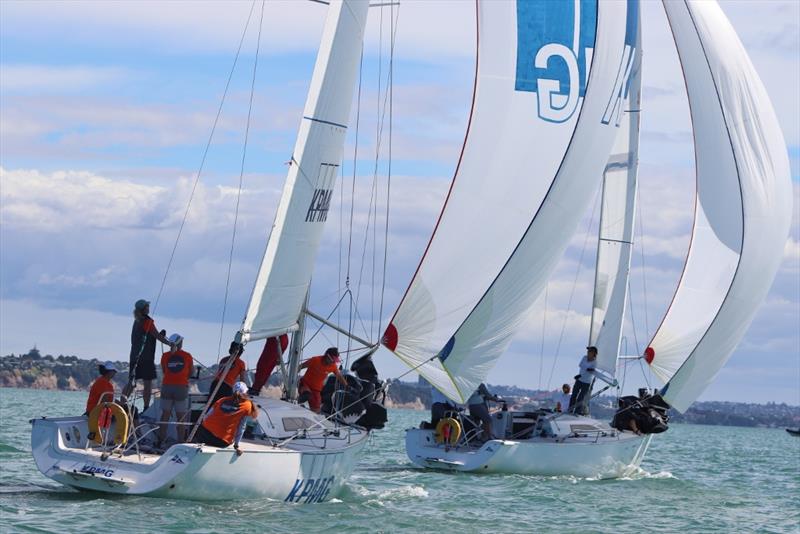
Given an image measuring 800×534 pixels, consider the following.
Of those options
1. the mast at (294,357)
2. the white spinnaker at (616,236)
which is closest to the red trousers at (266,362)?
the mast at (294,357)

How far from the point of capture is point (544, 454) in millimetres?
23594

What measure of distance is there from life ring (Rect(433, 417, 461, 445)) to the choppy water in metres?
0.64

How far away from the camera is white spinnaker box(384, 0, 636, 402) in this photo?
1984 centimetres

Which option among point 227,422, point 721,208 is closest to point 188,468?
point 227,422

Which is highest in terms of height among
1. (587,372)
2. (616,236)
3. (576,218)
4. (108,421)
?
(616,236)

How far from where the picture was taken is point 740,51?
1074 inches

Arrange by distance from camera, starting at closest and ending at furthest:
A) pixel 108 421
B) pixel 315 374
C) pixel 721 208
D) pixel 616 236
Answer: pixel 108 421
pixel 315 374
pixel 721 208
pixel 616 236

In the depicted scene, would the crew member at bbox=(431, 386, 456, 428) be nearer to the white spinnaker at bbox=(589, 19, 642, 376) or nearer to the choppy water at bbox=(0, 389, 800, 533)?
the choppy water at bbox=(0, 389, 800, 533)

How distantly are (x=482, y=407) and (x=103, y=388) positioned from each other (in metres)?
8.56

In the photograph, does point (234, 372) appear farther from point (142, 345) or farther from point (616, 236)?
point (616, 236)

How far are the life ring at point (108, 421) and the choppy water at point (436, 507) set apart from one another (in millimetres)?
749

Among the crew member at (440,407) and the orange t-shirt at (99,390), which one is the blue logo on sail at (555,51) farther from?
the orange t-shirt at (99,390)

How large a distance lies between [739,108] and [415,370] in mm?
10855

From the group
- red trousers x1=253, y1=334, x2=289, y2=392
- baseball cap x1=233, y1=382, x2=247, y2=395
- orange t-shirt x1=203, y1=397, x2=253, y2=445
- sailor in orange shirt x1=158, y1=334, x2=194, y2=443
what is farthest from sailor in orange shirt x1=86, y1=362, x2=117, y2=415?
red trousers x1=253, y1=334, x2=289, y2=392
